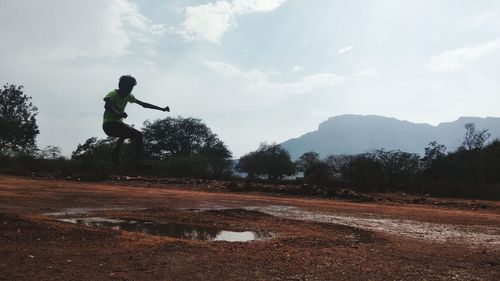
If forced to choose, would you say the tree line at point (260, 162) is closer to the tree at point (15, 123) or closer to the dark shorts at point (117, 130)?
the tree at point (15, 123)

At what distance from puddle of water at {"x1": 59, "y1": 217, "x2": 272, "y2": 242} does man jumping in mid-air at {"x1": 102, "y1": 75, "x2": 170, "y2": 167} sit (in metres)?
1.12

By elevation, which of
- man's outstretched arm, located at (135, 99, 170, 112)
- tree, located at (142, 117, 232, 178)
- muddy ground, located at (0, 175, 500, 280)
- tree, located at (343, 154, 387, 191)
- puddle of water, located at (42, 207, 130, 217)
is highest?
tree, located at (142, 117, 232, 178)

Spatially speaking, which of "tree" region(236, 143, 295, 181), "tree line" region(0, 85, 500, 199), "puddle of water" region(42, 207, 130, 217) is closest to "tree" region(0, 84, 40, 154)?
"tree line" region(0, 85, 500, 199)

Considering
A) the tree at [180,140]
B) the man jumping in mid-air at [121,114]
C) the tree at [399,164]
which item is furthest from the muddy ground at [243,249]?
the tree at [180,140]

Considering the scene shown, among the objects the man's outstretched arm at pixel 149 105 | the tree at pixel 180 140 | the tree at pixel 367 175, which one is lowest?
the tree at pixel 367 175

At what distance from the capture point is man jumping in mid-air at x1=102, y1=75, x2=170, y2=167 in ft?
25.2

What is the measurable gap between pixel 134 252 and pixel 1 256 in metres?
1.46

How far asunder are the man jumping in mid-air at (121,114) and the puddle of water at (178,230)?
112 cm

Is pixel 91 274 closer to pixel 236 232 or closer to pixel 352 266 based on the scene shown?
pixel 352 266

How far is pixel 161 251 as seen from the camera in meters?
6.00

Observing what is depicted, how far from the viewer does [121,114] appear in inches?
302

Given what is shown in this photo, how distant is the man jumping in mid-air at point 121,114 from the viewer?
303 inches

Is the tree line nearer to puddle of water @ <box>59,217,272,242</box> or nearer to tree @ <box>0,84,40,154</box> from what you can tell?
tree @ <box>0,84,40,154</box>

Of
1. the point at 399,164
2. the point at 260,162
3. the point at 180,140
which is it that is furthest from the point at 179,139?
the point at 399,164
